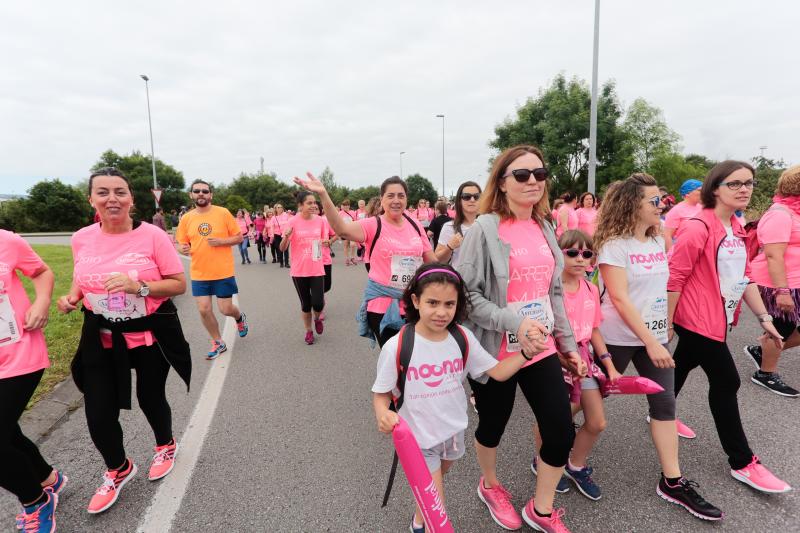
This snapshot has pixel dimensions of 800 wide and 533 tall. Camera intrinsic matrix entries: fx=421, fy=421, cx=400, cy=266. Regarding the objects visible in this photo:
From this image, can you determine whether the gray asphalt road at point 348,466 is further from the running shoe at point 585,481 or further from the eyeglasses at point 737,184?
the eyeglasses at point 737,184

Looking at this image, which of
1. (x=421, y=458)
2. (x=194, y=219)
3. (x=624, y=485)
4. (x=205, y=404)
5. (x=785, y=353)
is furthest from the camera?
(x=194, y=219)

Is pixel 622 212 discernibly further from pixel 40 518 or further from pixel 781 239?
pixel 40 518

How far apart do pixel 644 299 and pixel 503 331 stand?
110cm

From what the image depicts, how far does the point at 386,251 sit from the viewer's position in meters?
3.45

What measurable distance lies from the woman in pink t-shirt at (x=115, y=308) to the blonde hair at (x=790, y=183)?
4785mm

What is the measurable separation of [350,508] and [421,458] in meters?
0.98

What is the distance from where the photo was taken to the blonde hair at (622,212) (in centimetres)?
256

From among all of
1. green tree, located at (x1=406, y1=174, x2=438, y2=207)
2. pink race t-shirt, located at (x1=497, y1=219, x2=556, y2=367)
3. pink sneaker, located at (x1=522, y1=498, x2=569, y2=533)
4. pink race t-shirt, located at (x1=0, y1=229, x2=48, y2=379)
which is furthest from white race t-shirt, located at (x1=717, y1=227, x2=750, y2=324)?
green tree, located at (x1=406, y1=174, x2=438, y2=207)

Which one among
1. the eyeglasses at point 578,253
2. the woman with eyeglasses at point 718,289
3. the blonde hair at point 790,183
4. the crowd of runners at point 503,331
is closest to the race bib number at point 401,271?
the crowd of runners at point 503,331

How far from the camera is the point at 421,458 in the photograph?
1764 mm

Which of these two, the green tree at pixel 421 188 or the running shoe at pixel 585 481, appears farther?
the green tree at pixel 421 188

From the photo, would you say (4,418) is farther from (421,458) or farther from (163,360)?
(421,458)

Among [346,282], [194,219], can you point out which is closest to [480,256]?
[194,219]

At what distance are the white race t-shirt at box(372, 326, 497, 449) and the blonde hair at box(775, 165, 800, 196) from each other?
3.23m
